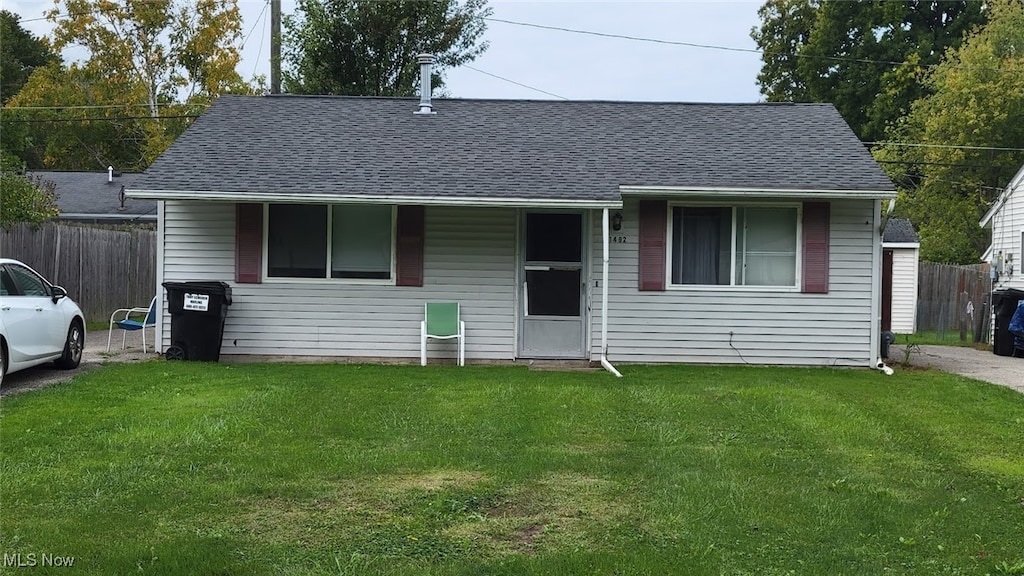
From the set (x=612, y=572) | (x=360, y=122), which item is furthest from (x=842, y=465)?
(x=360, y=122)

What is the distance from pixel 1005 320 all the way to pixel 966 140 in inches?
586

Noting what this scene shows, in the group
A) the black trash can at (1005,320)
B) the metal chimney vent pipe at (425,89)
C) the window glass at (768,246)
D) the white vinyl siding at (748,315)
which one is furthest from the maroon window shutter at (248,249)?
the black trash can at (1005,320)

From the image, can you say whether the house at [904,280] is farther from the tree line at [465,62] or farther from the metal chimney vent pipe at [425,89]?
the metal chimney vent pipe at [425,89]

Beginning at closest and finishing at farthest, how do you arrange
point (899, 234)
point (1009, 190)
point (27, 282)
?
point (27, 282) → point (1009, 190) → point (899, 234)

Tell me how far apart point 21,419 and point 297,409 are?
7.08 feet

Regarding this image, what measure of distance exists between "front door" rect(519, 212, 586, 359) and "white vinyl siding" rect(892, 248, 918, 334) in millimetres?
13808

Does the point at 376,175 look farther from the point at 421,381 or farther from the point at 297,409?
the point at 297,409

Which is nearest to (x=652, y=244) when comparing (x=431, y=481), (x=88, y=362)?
(x=431, y=481)

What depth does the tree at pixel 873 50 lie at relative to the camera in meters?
37.1

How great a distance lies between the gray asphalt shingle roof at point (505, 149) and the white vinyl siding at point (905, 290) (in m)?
9.95

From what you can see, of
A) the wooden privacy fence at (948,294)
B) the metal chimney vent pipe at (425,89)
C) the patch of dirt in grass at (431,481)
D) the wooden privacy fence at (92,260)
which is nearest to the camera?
the patch of dirt in grass at (431,481)

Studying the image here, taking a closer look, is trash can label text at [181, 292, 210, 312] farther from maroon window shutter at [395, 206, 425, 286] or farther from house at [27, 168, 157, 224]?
house at [27, 168, 157, 224]

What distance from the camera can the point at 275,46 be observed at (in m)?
19.0

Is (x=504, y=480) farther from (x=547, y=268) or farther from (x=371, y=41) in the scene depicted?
(x=371, y=41)
